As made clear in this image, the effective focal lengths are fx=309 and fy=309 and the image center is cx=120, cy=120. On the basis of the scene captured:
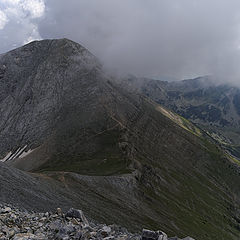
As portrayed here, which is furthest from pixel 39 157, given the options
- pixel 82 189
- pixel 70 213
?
pixel 70 213

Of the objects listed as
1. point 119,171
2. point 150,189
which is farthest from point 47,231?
point 150,189

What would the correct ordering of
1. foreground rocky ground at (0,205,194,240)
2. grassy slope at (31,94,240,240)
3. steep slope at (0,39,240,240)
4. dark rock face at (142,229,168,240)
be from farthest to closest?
1. steep slope at (0,39,240,240)
2. grassy slope at (31,94,240,240)
3. dark rock face at (142,229,168,240)
4. foreground rocky ground at (0,205,194,240)

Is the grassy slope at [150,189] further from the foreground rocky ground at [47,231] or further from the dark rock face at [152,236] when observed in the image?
the dark rock face at [152,236]

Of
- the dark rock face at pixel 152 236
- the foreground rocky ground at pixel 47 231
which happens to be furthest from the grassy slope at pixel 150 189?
the dark rock face at pixel 152 236

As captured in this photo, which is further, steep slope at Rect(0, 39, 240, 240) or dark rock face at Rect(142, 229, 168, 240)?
steep slope at Rect(0, 39, 240, 240)

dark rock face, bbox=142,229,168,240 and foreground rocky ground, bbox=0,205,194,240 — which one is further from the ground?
dark rock face, bbox=142,229,168,240

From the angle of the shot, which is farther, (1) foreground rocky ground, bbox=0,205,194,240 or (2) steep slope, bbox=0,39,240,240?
(2) steep slope, bbox=0,39,240,240

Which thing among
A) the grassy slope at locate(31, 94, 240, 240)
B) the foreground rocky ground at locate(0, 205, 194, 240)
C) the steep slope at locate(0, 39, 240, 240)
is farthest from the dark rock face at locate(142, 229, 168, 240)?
the grassy slope at locate(31, 94, 240, 240)

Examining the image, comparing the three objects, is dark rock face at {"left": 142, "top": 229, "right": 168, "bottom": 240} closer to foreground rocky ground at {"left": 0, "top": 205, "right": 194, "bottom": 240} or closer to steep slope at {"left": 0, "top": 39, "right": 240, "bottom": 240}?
foreground rocky ground at {"left": 0, "top": 205, "right": 194, "bottom": 240}

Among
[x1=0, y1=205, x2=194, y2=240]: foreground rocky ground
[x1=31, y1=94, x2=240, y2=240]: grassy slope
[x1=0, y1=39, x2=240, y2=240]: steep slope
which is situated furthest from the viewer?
[x1=0, y1=39, x2=240, y2=240]: steep slope

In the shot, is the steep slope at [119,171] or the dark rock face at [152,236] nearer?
the dark rock face at [152,236]

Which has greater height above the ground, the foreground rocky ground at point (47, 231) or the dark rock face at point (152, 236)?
the dark rock face at point (152, 236)

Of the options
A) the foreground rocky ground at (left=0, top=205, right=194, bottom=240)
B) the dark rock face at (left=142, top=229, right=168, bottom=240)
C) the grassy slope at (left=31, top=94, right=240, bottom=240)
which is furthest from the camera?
the grassy slope at (left=31, top=94, right=240, bottom=240)

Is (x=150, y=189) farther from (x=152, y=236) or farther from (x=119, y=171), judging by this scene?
(x=152, y=236)
